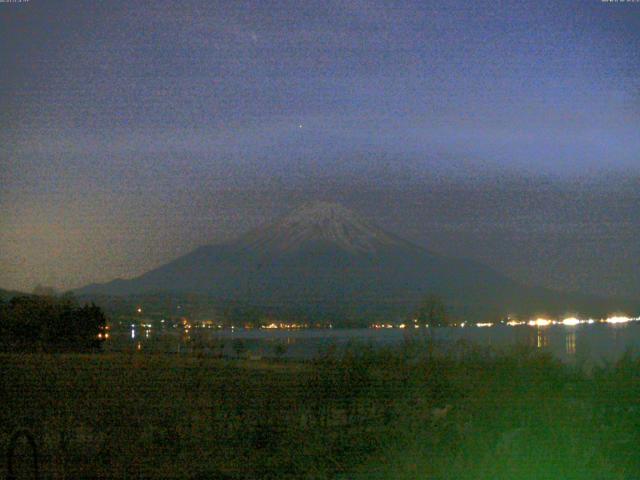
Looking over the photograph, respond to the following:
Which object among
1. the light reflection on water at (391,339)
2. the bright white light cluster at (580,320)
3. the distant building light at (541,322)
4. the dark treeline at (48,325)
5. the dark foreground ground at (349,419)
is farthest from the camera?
the dark treeline at (48,325)

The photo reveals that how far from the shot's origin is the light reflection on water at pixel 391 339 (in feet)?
43.6

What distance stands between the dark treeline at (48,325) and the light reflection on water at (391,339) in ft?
3.36

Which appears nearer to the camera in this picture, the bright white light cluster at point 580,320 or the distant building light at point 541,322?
the distant building light at point 541,322

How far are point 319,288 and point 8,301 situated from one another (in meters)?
11.3

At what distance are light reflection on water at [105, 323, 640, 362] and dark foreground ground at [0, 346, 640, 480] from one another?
0.82 meters

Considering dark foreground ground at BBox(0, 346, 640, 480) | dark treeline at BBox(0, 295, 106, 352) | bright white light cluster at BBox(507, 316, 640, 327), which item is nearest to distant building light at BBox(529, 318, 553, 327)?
bright white light cluster at BBox(507, 316, 640, 327)

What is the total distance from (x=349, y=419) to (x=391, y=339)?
8.81ft

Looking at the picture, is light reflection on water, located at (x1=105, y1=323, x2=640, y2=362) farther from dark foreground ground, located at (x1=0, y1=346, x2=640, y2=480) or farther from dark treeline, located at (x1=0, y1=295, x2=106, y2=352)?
dark treeline, located at (x1=0, y1=295, x2=106, y2=352)

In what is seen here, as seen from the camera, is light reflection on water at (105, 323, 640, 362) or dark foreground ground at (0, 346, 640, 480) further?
light reflection on water at (105, 323, 640, 362)

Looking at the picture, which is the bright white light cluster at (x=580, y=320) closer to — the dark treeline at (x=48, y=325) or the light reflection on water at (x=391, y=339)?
the light reflection on water at (x=391, y=339)

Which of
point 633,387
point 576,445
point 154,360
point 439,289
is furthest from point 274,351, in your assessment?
point 576,445

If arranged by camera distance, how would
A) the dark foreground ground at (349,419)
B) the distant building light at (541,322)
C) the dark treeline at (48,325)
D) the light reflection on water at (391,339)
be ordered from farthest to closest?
1. the dark treeline at (48,325)
2. the distant building light at (541,322)
3. the light reflection on water at (391,339)
4. the dark foreground ground at (349,419)

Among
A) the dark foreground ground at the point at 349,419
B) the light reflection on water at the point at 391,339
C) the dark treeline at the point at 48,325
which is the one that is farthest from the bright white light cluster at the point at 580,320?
the dark treeline at the point at 48,325

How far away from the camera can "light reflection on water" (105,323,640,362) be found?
523 inches
